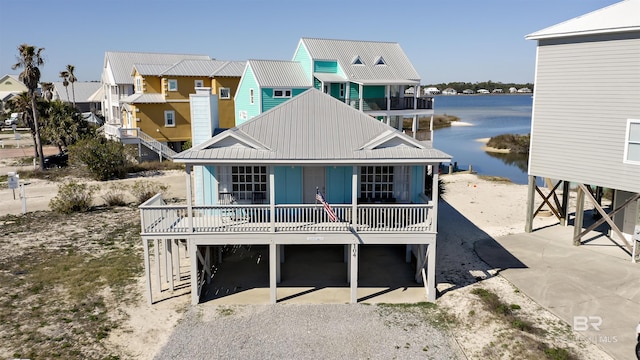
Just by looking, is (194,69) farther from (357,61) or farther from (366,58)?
(366,58)

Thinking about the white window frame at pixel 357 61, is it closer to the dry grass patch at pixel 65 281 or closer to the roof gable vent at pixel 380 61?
the roof gable vent at pixel 380 61

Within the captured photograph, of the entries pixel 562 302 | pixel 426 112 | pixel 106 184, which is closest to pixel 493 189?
pixel 426 112

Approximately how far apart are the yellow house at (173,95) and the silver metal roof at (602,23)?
28021 mm

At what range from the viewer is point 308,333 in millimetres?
13414

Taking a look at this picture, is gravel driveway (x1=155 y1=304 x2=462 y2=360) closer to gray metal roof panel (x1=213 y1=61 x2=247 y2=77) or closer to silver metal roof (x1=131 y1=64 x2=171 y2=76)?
gray metal roof panel (x1=213 y1=61 x2=247 y2=77)

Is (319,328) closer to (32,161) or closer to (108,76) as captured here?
(32,161)

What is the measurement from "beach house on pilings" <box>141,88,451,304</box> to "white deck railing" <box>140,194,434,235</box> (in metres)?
0.03

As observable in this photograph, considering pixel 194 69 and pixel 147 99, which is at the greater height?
pixel 194 69

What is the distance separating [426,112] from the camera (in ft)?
114

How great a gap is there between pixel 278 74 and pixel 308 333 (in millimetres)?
22864

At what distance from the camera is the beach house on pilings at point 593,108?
57.8 ft

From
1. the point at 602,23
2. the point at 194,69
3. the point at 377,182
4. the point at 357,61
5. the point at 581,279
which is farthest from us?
the point at 194,69

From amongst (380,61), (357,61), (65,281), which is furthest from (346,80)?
(65,281)

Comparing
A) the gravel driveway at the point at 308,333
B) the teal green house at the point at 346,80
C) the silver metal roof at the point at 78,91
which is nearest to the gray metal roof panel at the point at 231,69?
the teal green house at the point at 346,80
